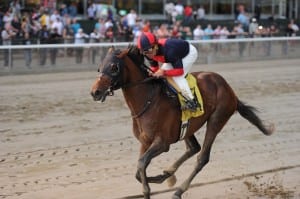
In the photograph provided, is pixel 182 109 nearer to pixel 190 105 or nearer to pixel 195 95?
pixel 190 105

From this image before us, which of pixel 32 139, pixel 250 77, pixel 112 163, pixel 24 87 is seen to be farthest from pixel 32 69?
pixel 112 163

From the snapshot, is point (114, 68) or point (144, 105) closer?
point (114, 68)

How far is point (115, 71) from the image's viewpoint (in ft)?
20.4

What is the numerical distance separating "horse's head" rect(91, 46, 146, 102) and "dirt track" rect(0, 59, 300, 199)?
4.22 ft

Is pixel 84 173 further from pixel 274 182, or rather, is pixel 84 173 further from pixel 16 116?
pixel 16 116

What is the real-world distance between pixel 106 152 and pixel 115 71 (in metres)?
3.06

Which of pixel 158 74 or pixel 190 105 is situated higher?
pixel 158 74

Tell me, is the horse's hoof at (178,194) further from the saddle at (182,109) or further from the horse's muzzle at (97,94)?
the horse's muzzle at (97,94)

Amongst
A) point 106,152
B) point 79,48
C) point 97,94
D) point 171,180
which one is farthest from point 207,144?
point 79,48

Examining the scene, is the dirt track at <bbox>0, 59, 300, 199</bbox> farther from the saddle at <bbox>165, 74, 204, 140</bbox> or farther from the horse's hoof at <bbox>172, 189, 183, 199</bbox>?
the saddle at <bbox>165, 74, 204, 140</bbox>

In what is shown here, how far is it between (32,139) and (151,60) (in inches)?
146

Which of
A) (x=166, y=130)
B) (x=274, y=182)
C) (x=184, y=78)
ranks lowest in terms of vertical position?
(x=274, y=182)

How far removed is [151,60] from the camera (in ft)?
22.4

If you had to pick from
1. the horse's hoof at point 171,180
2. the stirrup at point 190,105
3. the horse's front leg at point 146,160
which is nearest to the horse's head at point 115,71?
the stirrup at point 190,105
